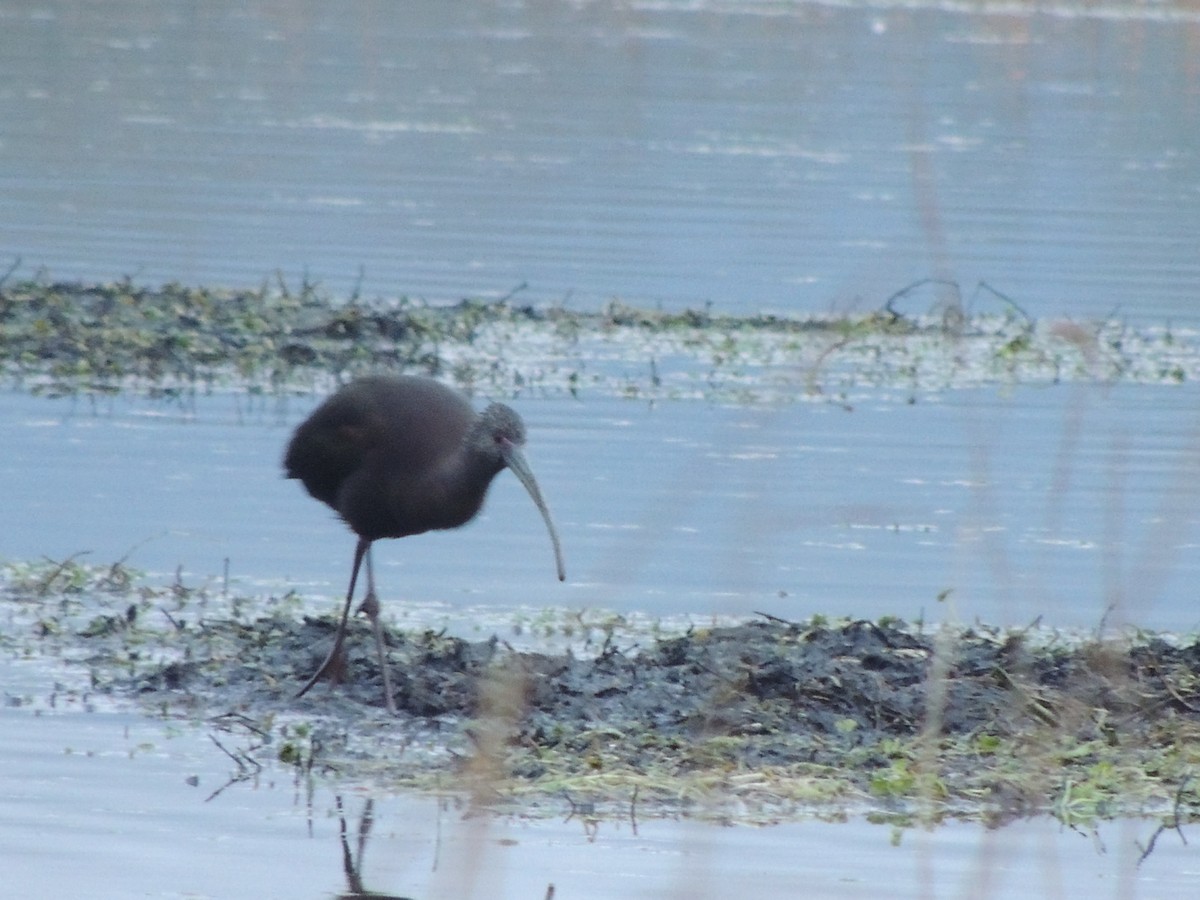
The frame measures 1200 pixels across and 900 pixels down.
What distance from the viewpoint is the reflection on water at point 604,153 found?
2062 cm

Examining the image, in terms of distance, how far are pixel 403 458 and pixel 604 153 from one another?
23416 mm

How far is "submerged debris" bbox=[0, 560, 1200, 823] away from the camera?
7.20 metres

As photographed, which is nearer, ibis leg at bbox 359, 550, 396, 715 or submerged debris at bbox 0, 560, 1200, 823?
submerged debris at bbox 0, 560, 1200, 823

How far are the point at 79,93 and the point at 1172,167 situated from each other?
48.7ft

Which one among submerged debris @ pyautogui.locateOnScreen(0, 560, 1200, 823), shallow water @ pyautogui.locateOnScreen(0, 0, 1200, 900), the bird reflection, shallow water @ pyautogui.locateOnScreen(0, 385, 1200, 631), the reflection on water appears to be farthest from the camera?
the reflection on water

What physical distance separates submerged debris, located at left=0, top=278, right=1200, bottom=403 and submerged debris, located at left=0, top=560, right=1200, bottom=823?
5145 millimetres

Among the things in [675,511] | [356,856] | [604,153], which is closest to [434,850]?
[356,856]

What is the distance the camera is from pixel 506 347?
1584cm

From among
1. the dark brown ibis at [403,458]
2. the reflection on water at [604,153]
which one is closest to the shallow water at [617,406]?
the reflection on water at [604,153]

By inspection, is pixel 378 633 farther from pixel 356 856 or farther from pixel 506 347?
pixel 506 347

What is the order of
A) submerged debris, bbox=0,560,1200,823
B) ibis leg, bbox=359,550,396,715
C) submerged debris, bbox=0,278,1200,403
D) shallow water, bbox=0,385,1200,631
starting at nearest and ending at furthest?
submerged debris, bbox=0,560,1200,823, ibis leg, bbox=359,550,396,715, shallow water, bbox=0,385,1200,631, submerged debris, bbox=0,278,1200,403

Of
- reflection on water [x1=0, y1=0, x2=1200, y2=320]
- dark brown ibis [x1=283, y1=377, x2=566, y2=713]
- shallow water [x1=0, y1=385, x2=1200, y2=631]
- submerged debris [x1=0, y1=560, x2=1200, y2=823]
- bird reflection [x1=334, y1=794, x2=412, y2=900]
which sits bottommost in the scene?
bird reflection [x1=334, y1=794, x2=412, y2=900]

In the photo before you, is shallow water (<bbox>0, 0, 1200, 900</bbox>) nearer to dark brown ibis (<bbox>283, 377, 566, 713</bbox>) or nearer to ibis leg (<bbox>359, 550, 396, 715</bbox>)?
ibis leg (<bbox>359, 550, 396, 715</bbox>)

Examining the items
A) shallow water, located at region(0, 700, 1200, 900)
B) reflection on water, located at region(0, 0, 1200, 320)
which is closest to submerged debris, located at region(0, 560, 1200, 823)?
shallow water, located at region(0, 700, 1200, 900)
